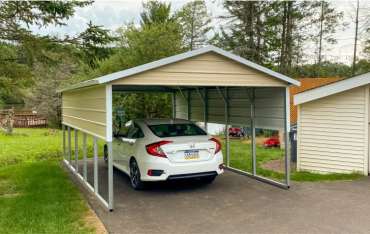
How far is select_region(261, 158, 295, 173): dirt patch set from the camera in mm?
9828

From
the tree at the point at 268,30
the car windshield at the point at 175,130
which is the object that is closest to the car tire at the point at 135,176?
the car windshield at the point at 175,130

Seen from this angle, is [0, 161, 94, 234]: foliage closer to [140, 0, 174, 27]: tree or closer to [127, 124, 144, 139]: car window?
[127, 124, 144, 139]: car window

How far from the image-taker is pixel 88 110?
7.20 m

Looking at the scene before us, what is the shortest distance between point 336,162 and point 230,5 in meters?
17.5

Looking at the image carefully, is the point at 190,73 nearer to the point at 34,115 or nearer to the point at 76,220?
the point at 76,220

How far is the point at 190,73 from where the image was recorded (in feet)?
21.2

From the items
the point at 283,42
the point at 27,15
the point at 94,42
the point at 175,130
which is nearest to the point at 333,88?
the point at 175,130

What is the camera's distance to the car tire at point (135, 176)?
7202 mm

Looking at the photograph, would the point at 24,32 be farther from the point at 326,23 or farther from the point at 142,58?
the point at 326,23

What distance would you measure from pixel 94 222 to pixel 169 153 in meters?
1.97

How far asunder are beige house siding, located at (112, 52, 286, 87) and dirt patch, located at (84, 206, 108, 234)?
2.22 meters

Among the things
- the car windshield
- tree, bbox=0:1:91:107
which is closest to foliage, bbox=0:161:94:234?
the car windshield

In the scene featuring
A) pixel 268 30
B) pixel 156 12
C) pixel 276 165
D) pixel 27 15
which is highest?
pixel 156 12

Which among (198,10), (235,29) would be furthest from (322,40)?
(198,10)
